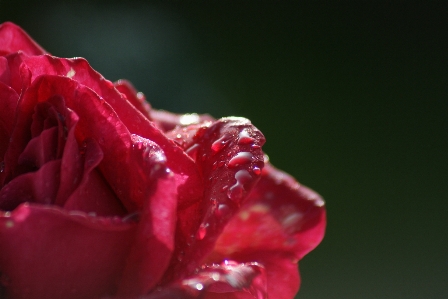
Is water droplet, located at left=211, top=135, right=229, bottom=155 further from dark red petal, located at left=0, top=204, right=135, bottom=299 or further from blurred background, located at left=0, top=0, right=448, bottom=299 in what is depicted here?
blurred background, located at left=0, top=0, right=448, bottom=299

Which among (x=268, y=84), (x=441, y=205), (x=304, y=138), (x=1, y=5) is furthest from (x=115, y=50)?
(x=441, y=205)

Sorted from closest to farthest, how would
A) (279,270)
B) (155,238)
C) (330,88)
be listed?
(155,238)
(279,270)
(330,88)

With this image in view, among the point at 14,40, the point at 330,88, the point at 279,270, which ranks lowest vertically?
the point at 330,88

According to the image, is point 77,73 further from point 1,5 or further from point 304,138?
point 1,5

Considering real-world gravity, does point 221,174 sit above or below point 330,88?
above

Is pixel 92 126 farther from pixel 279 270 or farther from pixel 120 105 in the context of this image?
pixel 279 270

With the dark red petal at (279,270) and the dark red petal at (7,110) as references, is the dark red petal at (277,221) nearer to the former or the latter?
the dark red petal at (279,270)

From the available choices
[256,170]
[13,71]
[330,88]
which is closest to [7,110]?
[13,71]
